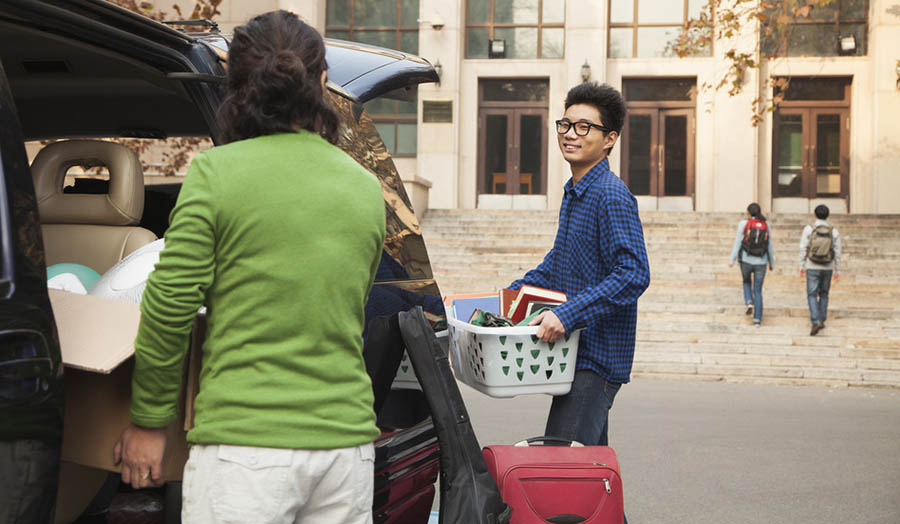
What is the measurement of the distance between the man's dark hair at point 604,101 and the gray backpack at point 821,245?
1114cm

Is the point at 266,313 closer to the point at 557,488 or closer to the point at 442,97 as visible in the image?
the point at 557,488

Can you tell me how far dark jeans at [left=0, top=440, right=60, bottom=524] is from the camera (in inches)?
68.8

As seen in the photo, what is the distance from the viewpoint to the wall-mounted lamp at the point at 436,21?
89.6 ft

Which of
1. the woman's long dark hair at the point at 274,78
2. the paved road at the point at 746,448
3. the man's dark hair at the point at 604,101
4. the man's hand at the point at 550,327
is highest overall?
the man's dark hair at the point at 604,101

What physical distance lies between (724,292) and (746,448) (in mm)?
9169

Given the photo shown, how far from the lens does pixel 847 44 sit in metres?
27.0

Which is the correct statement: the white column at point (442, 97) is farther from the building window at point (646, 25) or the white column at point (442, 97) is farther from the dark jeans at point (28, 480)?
the dark jeans at point (28, 480)

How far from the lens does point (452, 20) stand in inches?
1083

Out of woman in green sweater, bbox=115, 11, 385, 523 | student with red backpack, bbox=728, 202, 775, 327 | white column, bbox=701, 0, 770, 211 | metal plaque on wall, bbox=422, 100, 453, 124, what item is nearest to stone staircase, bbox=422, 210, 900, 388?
student with red backpack, bbox=728, 202, 775, 327

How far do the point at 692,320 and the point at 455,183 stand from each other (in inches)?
551

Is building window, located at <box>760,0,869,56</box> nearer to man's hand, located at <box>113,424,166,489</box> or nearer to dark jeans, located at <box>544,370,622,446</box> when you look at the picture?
dark jeans, located at <box>544,370,622,446</box>

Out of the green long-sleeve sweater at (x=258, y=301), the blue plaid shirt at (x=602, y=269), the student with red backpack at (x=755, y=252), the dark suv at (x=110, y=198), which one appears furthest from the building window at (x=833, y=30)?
the green long-sleeve sweater at (x=258, y=301)

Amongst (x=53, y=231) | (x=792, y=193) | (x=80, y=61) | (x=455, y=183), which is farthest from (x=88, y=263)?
(x=792, y=193)

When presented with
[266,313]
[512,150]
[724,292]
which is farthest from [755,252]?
[512,150]
